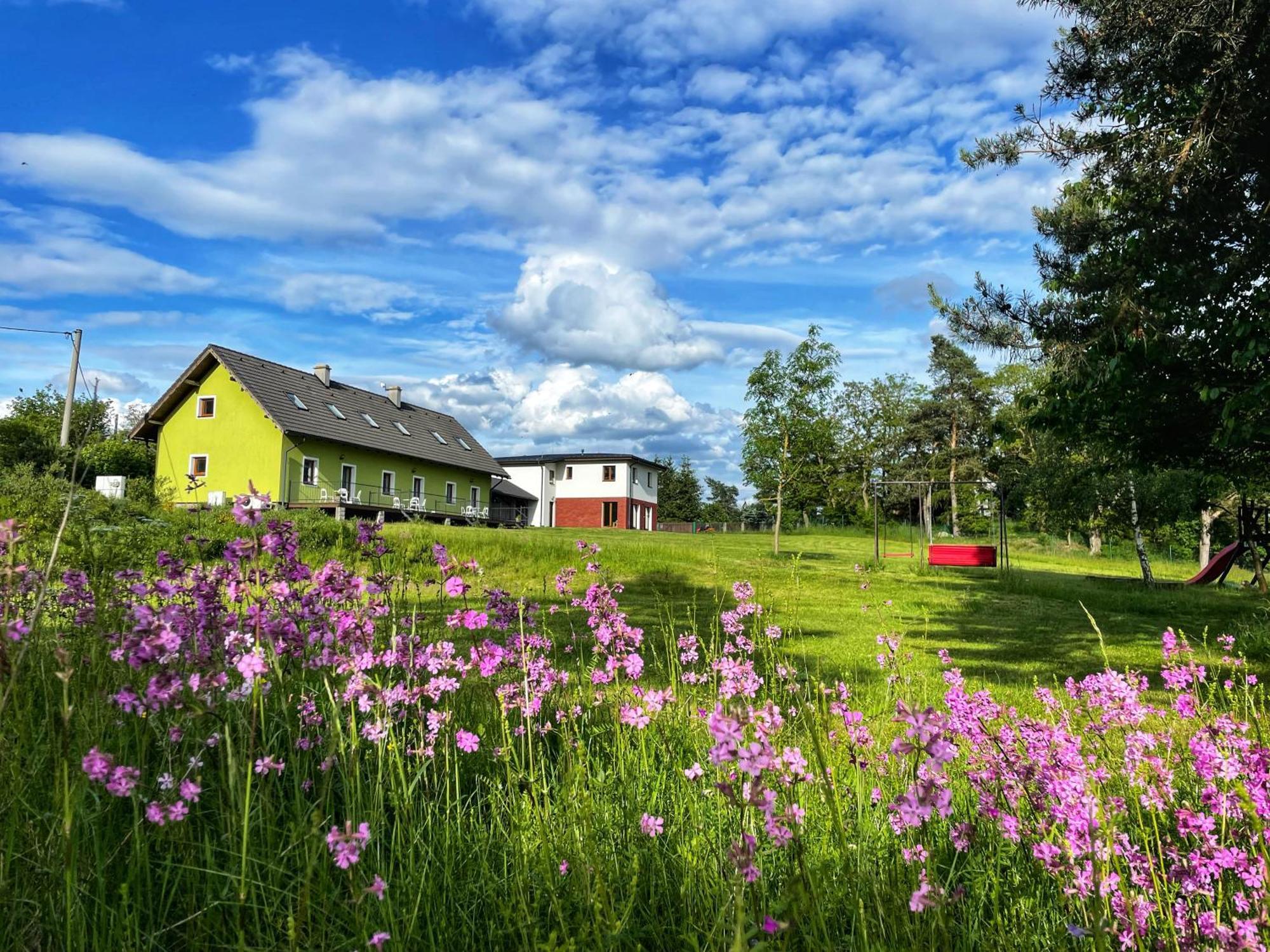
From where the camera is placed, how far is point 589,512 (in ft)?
177

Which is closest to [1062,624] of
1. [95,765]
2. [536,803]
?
[536,803]

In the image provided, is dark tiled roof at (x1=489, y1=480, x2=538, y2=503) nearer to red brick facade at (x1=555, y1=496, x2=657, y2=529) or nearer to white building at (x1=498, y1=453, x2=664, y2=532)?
white building at (x1=498, y1=453, x2=664, y2=532)

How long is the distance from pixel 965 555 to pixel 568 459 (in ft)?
128

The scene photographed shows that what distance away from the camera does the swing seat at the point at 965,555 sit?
1742 centimetres

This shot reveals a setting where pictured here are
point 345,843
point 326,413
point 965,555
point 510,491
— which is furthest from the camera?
point 510,491

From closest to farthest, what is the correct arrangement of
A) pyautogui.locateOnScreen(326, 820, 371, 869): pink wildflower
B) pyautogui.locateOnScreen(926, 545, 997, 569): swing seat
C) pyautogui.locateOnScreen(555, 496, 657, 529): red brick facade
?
pyautogui.locateOnScreen(326, 820, 371, 869): pink wildflower
pyautogui.locateOnScreen(926, 545, 997, 569): swing seat
pyautogui.locateOnScreen(555, 496, 657, 529): red brick facade

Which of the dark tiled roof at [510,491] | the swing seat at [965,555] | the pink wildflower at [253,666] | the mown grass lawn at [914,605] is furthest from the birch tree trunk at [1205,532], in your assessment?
the pink wildflower at [253,666]

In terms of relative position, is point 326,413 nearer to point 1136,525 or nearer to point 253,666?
point 1136,525

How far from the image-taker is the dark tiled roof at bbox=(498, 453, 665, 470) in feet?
174

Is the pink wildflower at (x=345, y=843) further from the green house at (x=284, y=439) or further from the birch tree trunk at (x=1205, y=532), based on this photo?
the birch tree trunk at (x=1205, y=532)

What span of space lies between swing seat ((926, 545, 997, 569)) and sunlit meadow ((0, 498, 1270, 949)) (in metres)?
15.0

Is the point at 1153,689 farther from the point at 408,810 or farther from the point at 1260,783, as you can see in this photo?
the point at 408,810

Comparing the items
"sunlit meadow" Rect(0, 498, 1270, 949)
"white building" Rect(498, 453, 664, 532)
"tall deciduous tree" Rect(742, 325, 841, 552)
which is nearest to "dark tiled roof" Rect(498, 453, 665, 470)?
"white building" Rect(498, 453, 664, 532)

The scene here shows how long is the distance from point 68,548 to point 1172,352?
10222 millimetres
